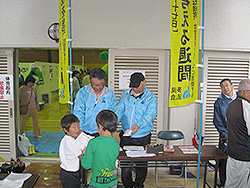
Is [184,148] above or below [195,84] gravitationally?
below

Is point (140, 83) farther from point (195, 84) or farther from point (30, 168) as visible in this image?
point (30, 168)

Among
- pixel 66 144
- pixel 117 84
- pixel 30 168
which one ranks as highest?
pixel 117 84

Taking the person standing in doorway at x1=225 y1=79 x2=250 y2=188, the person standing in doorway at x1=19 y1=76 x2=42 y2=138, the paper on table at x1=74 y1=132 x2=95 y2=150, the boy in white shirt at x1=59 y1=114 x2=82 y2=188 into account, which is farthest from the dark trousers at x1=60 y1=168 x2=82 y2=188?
the person standing in doorway at x1=19 y1=76 x2=42 y2=138

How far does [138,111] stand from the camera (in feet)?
11.2

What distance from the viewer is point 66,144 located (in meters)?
2.68

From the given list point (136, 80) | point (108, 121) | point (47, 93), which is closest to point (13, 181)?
point (108, 121)

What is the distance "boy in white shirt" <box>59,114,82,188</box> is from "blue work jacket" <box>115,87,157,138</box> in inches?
33.3

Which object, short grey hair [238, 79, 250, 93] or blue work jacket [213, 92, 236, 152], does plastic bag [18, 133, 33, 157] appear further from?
short grey hair [238, 79, 250, 93]

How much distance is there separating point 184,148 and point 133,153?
0.84 metres

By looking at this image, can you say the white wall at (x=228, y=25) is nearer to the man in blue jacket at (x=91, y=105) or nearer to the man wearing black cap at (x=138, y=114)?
the man wearing black cap at (x=138, y=114)

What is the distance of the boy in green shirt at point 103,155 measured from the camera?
2.20 metres

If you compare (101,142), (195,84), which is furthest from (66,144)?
(195,84)

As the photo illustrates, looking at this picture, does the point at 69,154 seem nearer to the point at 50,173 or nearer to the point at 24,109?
the point at 50,173

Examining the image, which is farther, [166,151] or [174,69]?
[166,151]
